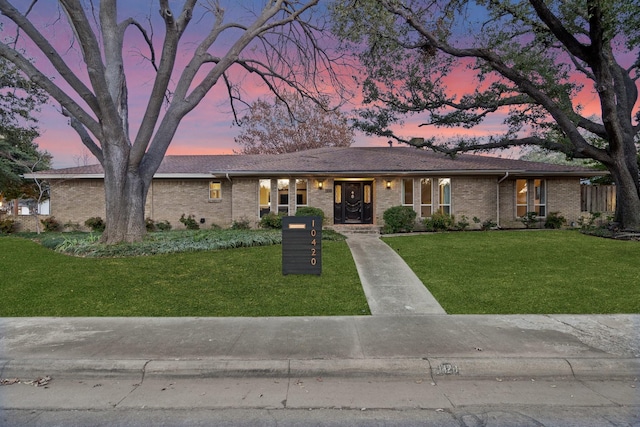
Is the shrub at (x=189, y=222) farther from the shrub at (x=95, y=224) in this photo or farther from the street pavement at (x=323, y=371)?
the street pavement at (x=323, y=371)

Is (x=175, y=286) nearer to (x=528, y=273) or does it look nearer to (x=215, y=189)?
(x=528, y=273)

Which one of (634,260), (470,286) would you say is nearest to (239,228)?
(470,286)

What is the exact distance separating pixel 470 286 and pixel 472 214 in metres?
11.4

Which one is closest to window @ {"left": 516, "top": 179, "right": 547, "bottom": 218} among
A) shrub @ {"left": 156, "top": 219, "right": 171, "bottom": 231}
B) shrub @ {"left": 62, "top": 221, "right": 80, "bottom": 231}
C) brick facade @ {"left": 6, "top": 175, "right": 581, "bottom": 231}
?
brick facade @ {"left": 6, "top": 175, "right": 581, "bottom": 231}

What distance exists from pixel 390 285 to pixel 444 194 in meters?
11.8

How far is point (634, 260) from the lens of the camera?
31.8 ft

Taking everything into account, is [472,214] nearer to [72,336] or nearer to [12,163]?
[72,336]

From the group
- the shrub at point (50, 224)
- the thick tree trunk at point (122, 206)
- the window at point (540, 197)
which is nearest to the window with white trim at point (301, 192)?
the thick tree trunk at point (122, 206)

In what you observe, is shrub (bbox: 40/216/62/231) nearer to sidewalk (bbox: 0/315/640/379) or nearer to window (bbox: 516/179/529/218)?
sidewalk (bbox: 0/315/640/379)

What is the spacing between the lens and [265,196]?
1870 cm

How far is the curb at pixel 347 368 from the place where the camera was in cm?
396

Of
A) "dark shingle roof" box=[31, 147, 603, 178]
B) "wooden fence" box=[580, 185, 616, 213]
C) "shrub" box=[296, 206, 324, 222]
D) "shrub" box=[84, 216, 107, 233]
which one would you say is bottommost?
"shrub" box=[84, 216, 107, 233]

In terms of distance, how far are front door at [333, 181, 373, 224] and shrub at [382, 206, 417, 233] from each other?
2.22 metres

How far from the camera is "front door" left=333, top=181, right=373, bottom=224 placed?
18.9 m
